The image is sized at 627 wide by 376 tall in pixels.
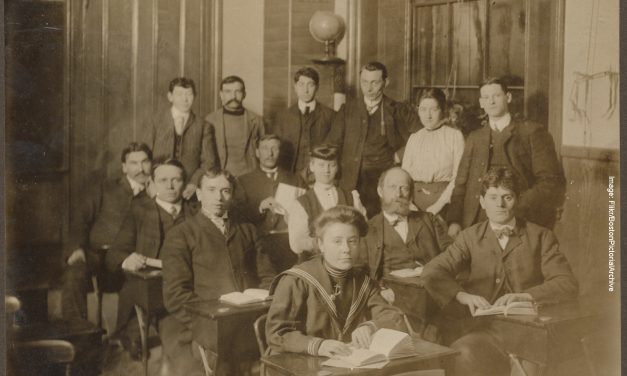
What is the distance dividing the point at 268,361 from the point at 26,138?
120 cm

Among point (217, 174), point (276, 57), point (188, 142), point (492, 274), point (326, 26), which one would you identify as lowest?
point (492, 274)

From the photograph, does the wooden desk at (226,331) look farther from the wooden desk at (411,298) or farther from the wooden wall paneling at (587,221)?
the wooden wall paneling at (587,221)

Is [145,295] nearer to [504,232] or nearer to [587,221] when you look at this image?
[504,232]

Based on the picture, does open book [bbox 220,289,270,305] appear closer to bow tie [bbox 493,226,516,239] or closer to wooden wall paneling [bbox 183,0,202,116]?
wooden wall paneling [bbox 183,0,202,116]

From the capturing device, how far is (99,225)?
340cm

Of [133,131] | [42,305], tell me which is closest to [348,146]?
[133,131]

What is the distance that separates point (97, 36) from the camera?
3303 millimetres

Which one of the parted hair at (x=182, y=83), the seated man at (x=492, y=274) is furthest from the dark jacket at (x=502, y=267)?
the parted hair at (x=182, y=83)

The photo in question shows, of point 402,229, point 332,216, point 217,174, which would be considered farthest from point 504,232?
point 217,174

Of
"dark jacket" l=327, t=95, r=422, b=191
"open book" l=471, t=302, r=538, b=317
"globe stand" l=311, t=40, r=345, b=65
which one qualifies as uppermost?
"globe stand" l=311, t=40, r=345, b=65

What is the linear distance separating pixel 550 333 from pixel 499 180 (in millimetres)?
622

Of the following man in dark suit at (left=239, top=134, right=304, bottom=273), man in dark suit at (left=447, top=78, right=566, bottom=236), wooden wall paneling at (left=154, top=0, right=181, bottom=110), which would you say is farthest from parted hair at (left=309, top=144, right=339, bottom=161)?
wooden wall paneling at (left=154, top=0, right=181, bottom=110)

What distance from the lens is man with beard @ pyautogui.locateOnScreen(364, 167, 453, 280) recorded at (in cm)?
358

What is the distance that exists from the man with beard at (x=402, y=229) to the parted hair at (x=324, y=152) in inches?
8.5
